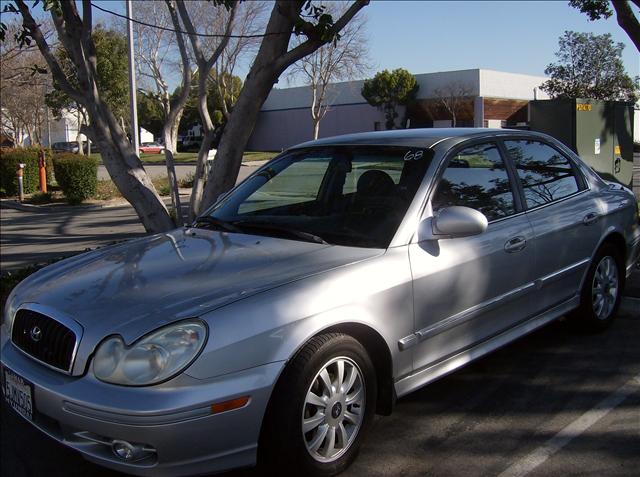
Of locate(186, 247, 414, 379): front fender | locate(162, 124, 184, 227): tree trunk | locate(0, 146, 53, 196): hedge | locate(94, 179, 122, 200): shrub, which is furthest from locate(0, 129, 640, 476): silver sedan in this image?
locate(0, 146, 53, 196): hedge

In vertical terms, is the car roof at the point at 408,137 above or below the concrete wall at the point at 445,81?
below

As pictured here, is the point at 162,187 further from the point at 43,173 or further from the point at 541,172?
the point at 541,172

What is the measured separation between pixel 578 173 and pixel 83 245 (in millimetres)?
8965

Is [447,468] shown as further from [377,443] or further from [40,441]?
[40,441]

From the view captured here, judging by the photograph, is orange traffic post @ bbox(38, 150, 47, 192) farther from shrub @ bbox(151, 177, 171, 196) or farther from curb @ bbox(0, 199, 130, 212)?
shrub @ bbox(151, 177, 171, 196)

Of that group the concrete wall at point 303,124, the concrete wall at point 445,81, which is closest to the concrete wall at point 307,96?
the concrete wall at point 303,124

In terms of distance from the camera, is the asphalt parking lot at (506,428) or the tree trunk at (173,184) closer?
the asphalt parking lot at (506,428)

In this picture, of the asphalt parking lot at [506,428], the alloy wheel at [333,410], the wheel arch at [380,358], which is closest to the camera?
the alloy wheel at [333,410]

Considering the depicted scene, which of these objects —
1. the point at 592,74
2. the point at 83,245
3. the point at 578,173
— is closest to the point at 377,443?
the point at 578,173

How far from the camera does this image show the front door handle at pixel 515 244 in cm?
410

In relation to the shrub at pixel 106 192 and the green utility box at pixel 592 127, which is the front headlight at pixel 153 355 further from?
the shrub at pixel 106 192

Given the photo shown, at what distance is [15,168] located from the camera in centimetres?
2153

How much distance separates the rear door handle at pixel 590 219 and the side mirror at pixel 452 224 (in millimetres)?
1574

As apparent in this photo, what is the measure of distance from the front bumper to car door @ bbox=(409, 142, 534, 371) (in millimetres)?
1101
